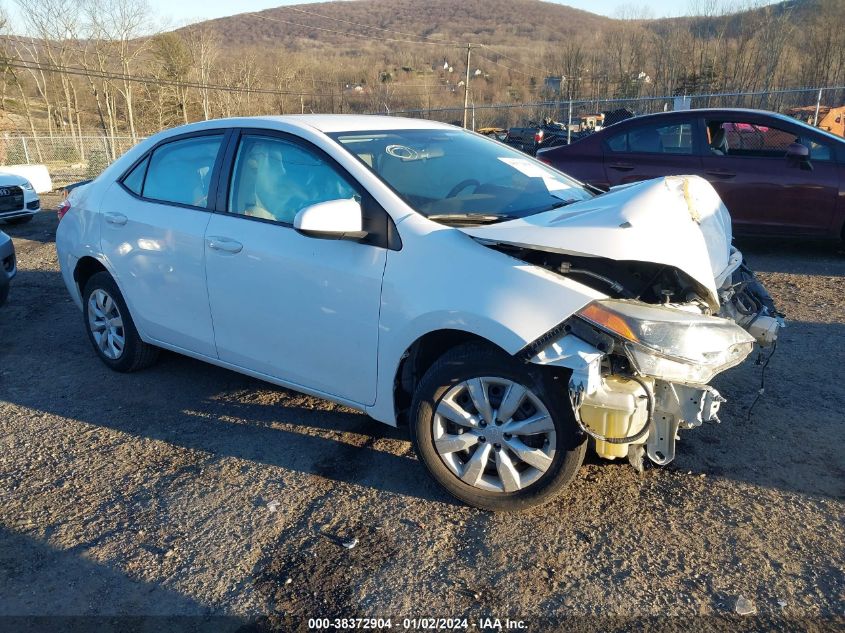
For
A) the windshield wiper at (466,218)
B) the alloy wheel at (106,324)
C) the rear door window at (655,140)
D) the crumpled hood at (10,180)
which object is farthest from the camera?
the crumpled hood at (10,180)

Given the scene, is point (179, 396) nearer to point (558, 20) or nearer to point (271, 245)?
point (271, 245)

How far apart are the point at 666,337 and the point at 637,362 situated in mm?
155

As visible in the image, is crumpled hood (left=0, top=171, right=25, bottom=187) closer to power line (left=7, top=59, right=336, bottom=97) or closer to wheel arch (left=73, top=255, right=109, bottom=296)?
wheel arch (left=73, top=255, right=109, bottom=296)

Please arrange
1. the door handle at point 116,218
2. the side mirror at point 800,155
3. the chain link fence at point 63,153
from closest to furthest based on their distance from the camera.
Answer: the door handle at point 116,218 < the side mirror at point 800,155 < the chain link fence at point 63,153

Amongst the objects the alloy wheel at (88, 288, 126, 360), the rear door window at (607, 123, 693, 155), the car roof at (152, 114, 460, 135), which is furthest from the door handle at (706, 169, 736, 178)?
the alloy wheel at (88, 288, 126, 360)

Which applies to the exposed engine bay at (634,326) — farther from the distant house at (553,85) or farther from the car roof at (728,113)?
the distant house at (553,85)

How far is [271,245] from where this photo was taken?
3.60 m

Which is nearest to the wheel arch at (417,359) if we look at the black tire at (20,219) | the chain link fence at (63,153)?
the black tire at (20,219)

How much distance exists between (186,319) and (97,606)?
6.31 ft

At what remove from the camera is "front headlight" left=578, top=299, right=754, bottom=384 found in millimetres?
2725

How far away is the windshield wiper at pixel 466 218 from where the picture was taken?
10.7 feet

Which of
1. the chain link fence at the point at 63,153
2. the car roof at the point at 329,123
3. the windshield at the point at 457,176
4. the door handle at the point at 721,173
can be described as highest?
the car roof at the point at 329,123

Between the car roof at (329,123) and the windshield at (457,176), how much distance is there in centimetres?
8

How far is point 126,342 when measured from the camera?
4.76 metres
